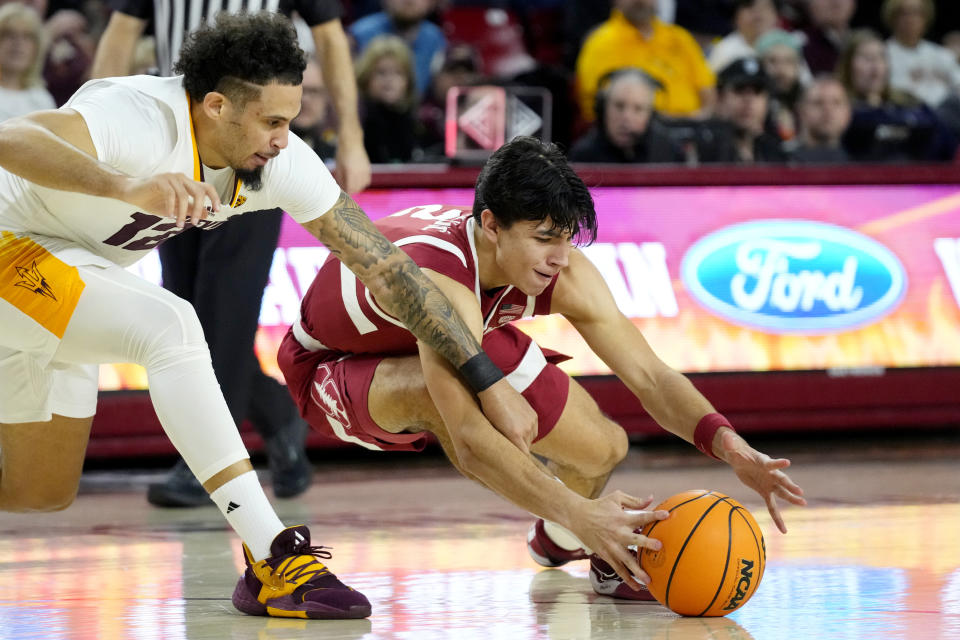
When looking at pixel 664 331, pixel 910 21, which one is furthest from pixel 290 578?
pixel 910 21

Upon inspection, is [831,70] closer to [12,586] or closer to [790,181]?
[790,181]

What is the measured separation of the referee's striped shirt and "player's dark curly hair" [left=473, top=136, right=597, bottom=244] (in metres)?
1.63

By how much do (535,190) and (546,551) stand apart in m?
1.18

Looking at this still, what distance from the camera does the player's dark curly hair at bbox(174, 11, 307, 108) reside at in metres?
3.47

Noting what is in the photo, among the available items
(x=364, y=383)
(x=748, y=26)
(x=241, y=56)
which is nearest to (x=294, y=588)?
(x=364, y=383)

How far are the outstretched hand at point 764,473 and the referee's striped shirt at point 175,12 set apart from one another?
2.50m

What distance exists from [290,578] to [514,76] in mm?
5268

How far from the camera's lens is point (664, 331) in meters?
6.91

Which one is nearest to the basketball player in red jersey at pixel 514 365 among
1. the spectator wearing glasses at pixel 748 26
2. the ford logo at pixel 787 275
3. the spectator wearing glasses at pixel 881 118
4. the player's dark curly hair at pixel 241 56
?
the player's dark curly hair at pixel 241 56

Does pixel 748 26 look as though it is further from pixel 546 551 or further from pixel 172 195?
pixel 172 195

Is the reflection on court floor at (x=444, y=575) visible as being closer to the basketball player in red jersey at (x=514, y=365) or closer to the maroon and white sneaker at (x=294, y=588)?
the maroon and white sneaker at (x=294, y=588)

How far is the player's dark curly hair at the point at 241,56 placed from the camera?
137 inches

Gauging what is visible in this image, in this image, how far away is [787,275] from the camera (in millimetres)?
7059

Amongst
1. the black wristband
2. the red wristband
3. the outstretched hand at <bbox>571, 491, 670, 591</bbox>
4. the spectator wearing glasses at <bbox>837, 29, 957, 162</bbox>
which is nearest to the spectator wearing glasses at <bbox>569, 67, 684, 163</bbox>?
the spectator wearing glasses at <bbox>837, 29, 957, 162</bbox>
